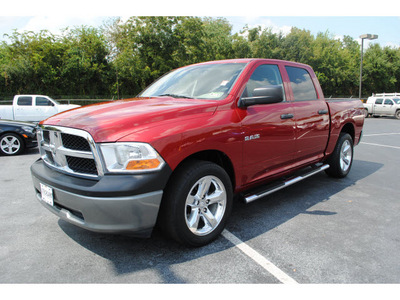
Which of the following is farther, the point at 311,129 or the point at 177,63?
the point at 177,63

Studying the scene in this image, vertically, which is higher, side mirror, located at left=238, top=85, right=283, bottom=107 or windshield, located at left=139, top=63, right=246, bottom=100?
windshield, located at left=139, top=63, right=246, bottom=100

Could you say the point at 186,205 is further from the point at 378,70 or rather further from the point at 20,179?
the point at 378,70

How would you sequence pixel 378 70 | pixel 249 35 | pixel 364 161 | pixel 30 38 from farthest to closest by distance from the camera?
pixel 378 70 < pixel 249 35 < pixel 30 38 < pixel 364 161

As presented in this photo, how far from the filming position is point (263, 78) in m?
3.60

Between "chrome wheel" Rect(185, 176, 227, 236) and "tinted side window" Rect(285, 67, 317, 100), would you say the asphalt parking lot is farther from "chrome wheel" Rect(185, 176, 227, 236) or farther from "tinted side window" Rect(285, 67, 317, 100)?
"tinted side window" Rect(285, 67, 317, 100)

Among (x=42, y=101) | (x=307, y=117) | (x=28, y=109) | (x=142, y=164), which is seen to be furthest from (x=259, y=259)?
(x=42, y=101)

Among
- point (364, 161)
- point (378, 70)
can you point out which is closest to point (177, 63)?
point (364, 161)

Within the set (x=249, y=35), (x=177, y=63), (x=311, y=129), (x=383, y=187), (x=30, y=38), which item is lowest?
(x=383, y=187)

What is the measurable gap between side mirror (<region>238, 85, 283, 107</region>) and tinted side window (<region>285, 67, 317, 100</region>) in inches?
41.9

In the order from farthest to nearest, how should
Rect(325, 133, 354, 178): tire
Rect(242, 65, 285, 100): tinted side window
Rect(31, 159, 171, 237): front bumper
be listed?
Rect(325, 133, 354, 178): tire, Rect(242, 65, 285, 100): tinted side window, Rect(31, 159, 171, 237): front bumper

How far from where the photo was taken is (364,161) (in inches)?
275

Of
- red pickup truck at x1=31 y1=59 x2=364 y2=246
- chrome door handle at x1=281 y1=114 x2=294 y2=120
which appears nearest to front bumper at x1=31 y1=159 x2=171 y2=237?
red pickup truck at x1=31 y1=59 x2=364 y2=246

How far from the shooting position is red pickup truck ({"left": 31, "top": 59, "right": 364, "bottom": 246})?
233 cm

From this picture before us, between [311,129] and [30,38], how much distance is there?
3053 cm
